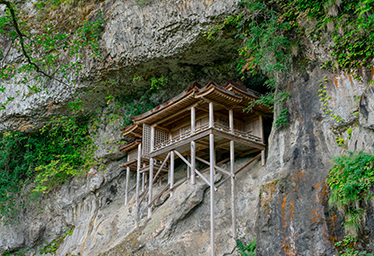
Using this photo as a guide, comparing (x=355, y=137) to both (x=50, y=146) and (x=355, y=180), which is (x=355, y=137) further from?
(x=50, y=146)

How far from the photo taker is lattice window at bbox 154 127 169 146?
1642 cm

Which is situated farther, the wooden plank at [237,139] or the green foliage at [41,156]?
the green foliage at [41,156]

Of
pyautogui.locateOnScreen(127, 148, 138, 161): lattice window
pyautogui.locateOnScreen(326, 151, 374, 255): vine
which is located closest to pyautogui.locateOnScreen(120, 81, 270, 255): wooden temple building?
pyautogui.locateOnScreen(127, 148, 138, 161): lattice window

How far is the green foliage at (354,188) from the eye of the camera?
655 cm

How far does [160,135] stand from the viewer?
1661cm

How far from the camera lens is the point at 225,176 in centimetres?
1468

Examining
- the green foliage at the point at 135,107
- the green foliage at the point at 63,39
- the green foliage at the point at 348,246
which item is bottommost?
the green foliage at the point at 348,246

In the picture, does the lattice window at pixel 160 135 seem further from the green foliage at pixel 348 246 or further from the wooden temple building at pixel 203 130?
the green foliage at pixel 348 246

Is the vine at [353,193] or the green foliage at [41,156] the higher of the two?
the green foliage at [41,156]

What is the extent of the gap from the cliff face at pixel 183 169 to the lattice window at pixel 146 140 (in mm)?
2398

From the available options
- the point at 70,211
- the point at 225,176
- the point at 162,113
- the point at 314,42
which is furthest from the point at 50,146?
the point at 314,42

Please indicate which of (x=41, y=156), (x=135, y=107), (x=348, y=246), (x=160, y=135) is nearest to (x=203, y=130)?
(x=160, y=135)

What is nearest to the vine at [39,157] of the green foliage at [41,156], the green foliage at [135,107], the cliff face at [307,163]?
the green foliage at [41,156]

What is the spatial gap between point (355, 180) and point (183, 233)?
7.49 metres
